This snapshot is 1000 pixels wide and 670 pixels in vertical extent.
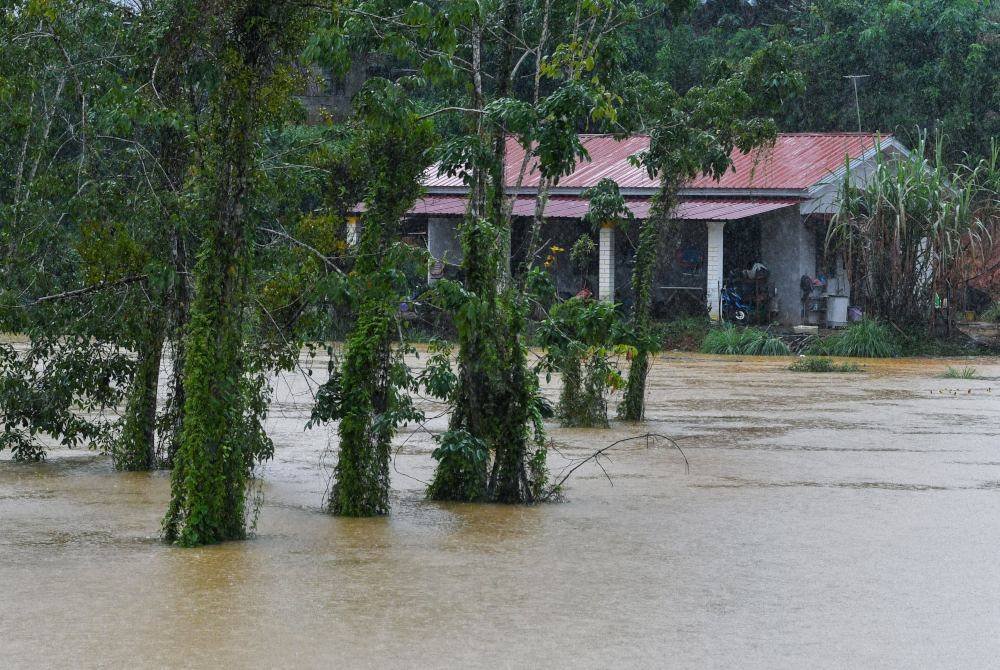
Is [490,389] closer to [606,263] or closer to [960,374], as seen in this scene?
[960,374]

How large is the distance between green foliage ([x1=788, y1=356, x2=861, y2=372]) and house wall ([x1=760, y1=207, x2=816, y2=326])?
4956 mm

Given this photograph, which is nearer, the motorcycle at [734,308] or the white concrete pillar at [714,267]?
the white concrete pillar at [714,267]

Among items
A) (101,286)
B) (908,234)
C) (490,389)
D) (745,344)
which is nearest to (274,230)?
(101,286)

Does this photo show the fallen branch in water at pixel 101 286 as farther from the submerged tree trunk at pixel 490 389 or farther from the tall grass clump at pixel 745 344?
the tall grass clump at pixel 745 344

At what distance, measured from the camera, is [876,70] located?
109ft

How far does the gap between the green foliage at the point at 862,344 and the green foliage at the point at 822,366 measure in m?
1.87

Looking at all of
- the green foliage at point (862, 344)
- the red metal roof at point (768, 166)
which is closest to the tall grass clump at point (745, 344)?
the green foliage at point (862, 344)

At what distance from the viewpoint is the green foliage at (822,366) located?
2305cm

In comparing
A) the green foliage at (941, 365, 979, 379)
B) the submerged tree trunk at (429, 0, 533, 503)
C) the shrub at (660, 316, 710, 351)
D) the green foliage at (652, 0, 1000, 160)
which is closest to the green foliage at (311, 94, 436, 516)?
the submerged tree trunk at (429, 0, 533, 503)

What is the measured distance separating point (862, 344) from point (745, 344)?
2222mm

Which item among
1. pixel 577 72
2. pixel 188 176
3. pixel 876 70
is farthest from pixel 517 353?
pixel 876 70

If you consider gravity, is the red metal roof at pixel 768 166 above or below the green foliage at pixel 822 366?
above

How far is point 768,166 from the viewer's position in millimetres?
28844

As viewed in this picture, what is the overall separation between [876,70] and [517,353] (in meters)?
25.8
